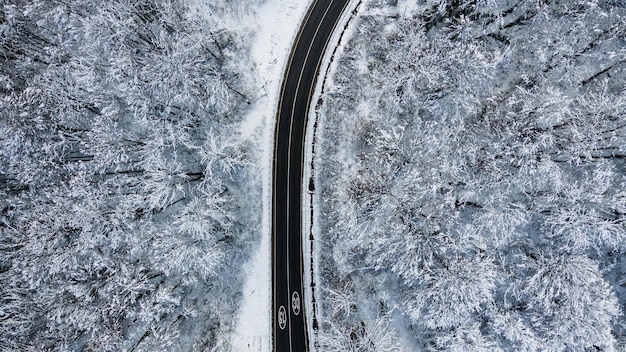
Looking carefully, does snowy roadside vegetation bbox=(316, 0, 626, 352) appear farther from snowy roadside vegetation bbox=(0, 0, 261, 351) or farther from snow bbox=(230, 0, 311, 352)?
snowy roadside vegetation bbox=(0, 0, 261, 351)

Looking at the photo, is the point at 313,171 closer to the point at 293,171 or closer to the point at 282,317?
the point at 293,171

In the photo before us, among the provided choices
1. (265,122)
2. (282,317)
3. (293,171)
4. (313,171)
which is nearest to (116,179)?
(265,122)

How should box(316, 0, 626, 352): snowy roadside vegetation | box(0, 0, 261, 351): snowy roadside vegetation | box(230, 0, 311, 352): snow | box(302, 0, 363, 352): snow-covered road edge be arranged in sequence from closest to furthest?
box(0, 0, 261, 351): snowy roadside vegetation → box(316, 0, 626, 352): snowy roadside vegetation → box(230, 0, 311, 352): snow → box(302, 0, 363, 352): snow-covered road edge

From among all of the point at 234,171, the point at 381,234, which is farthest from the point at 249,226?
the point at 381,234

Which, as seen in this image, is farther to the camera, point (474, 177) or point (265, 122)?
point (265, 122)

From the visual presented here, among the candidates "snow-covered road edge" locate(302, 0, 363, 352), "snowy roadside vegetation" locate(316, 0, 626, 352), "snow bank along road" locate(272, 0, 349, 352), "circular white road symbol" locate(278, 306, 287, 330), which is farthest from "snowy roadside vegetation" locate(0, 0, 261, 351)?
"snowy roadside vegetation" locate(316, 0, 626, 352)

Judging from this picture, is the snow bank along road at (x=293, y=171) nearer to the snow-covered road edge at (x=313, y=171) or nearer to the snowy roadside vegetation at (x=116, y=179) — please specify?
the snow-covered road edge at (x=313, y=171)

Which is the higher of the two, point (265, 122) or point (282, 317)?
point (265, 122)
